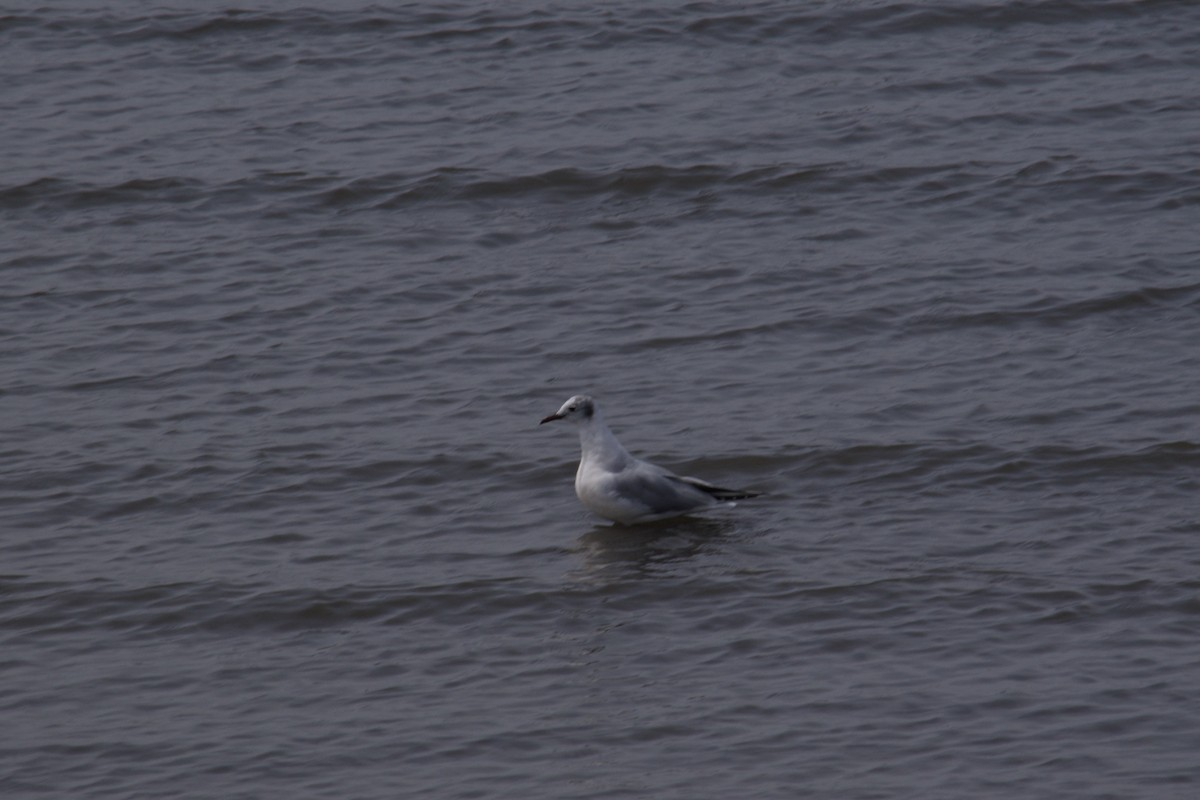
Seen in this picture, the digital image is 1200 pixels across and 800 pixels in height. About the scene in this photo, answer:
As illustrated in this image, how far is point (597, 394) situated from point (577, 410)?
1118 mm

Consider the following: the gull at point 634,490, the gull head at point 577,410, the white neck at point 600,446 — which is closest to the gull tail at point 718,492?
the gull at point 634,490

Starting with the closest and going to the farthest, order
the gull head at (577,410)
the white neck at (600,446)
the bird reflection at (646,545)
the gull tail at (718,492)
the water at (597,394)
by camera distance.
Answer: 1. the water at (597,394)
2. the bird reflection at (646,545)
3. the gull tail at (718,492)
4. the white neck at (600,446)
5. the gull head at (577,410)

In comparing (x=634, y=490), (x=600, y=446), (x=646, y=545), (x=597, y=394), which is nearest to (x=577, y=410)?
(x=600, y=446)

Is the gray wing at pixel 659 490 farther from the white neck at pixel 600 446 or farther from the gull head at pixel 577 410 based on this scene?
the gull head at pixel 577 410

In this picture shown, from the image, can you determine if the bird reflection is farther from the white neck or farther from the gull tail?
the white neck

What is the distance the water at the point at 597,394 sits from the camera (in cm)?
708

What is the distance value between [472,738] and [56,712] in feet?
5.78

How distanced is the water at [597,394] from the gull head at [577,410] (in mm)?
471

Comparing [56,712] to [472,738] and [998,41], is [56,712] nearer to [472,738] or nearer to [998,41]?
[472,738]

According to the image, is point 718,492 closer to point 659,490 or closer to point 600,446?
point 659,490

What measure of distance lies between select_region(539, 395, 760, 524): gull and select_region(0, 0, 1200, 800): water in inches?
5.7

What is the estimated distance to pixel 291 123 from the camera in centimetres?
1565

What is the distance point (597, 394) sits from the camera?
10.6m

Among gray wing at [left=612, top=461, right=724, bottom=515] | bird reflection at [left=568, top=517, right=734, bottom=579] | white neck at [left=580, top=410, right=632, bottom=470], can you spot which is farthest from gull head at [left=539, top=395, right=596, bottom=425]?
bird reflection at [left=568, top=517, right=734, bottom=579]
